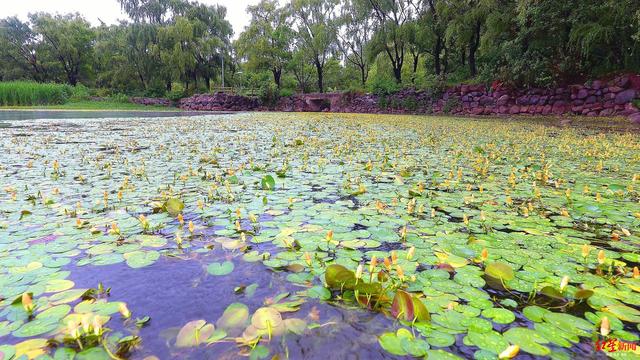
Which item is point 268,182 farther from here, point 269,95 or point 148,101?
point 148,101

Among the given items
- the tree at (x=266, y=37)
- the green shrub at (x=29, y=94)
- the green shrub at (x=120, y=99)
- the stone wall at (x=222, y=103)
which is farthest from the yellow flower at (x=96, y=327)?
the green shrub at (x=120, y=99)

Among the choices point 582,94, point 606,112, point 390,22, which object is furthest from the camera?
point 390,22

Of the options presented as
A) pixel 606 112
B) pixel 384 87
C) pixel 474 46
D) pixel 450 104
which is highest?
pixel 474 46

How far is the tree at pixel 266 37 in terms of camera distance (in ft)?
86.5

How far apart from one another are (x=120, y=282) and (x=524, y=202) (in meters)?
2.31

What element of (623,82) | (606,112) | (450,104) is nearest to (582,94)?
(606,112)

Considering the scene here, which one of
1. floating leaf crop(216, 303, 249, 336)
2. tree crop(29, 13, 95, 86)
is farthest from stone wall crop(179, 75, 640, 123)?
tree crop(29, 13, 95, 86)

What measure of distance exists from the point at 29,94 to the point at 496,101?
73.7 ft

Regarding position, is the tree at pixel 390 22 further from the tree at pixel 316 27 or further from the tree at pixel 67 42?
the tree at pixel 67 42

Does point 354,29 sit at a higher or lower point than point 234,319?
higher

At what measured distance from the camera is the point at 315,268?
55.2 inches

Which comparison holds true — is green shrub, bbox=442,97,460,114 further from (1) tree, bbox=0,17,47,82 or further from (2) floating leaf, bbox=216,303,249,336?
(1) tree, bbox=0,17,47,82

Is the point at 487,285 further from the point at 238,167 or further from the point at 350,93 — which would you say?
the point at 350,93
